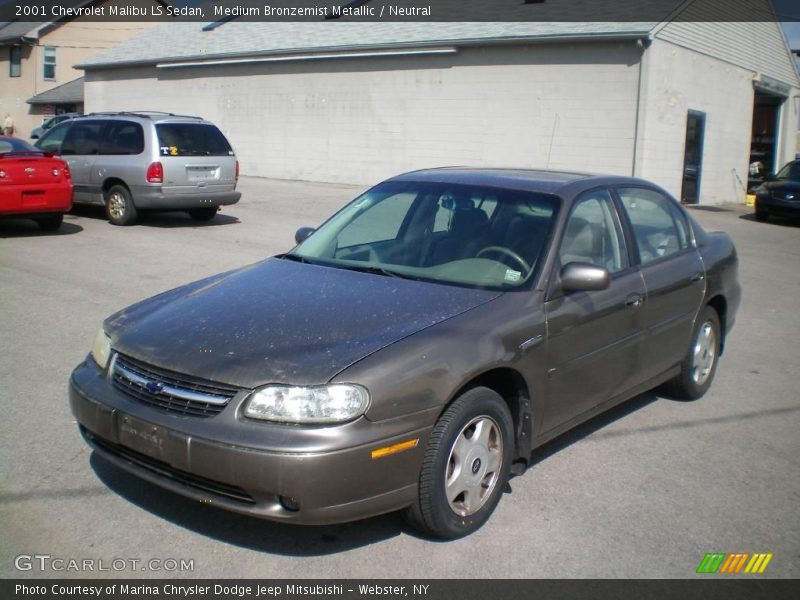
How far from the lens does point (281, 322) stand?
4.09 metres

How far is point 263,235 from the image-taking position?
556 inches

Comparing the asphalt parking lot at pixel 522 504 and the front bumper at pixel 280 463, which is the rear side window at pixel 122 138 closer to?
the asphalt parking lot at pixel 522 504

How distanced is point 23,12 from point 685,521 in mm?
46724

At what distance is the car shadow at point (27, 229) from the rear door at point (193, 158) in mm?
1637

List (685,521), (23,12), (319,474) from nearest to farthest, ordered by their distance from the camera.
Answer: (319,474), (685,521), (23,12)

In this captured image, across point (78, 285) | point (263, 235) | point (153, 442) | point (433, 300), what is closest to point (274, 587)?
point (153, 442)

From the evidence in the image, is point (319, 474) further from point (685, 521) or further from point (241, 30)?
point (241, 30)

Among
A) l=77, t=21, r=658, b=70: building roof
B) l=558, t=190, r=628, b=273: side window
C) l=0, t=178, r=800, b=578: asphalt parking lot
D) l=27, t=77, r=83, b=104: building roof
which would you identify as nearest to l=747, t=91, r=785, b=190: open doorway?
l=77, t=21, r=658, b=70: building roof

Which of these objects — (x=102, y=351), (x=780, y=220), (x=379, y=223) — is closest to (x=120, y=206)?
(x=379, y=223)

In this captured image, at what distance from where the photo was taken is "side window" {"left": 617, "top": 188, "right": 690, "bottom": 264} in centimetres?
558

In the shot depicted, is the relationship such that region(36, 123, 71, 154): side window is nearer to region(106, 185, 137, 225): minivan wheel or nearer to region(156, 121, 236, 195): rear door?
region(106, 185, 137, 225): minivan wheel

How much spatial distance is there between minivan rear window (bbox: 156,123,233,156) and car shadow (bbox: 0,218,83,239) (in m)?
1.91

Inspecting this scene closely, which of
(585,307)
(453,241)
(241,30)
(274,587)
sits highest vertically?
(241,30)

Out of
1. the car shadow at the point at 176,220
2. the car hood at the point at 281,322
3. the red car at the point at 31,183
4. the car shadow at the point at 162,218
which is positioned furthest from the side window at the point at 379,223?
the car shadow at the point at 162,218
